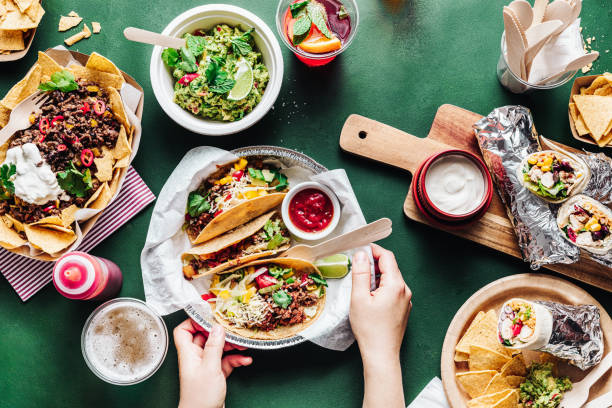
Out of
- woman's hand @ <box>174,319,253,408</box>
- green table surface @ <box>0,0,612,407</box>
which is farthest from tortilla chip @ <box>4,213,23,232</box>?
woman's hand @ <box>174,319,253,408</box>

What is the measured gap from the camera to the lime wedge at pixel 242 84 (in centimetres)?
225

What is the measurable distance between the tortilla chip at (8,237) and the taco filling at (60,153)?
0.04 m

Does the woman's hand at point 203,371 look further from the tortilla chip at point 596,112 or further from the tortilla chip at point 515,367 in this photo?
the tortilla chip at point 596,112

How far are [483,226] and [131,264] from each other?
185 cm

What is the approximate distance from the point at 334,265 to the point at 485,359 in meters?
0.86

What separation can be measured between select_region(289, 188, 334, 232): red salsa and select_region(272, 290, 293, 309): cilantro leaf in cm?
33

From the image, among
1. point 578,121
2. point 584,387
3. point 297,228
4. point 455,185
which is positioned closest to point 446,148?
point 455,185

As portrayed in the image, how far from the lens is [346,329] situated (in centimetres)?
243

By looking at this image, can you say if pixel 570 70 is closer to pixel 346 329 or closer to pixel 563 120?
pixel 563 120

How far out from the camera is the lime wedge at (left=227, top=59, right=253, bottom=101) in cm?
225

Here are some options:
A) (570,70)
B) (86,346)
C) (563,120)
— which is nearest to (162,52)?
(86,346)

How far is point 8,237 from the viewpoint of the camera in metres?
2.28

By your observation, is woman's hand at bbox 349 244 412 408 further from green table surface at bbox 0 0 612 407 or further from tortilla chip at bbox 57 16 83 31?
tortilla chip at bbox 57 16 83 31

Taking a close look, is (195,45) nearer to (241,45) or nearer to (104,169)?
(241,45)
